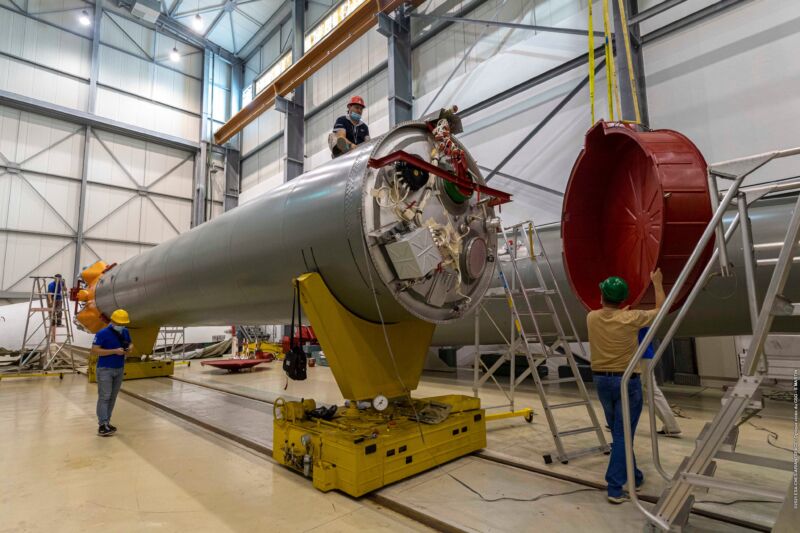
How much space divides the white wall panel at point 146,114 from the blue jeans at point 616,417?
61.3ft

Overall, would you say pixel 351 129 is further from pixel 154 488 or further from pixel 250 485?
pixel 154 488

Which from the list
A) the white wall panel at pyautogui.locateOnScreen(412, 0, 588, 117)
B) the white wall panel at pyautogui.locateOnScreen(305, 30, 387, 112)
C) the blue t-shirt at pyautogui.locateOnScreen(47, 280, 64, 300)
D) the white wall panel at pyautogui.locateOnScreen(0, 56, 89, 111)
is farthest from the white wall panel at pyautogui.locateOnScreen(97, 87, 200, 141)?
the white wall panel at pyautogui.locateOnScreen(412, 0, 588, 117)

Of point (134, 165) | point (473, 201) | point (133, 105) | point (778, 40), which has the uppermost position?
point (133, 105)

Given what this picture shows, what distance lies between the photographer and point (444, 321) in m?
3.38

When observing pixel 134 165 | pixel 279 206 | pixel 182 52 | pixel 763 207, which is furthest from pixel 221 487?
pixel 182 52

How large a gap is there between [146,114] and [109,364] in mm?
15481

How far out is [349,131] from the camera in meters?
4.09

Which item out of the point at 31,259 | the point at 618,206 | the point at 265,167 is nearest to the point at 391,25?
the point at 265,167

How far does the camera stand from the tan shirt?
2.61 m

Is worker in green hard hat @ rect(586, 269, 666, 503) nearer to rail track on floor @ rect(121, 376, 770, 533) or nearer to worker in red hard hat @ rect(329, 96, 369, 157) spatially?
rail track on floor @ rect(121, 376, 770, 533)

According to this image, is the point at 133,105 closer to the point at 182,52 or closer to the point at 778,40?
the point at 182,52

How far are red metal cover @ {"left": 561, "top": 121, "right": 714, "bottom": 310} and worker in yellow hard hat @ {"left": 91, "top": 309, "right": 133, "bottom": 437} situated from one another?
4.54 metres

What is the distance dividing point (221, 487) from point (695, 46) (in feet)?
27.9

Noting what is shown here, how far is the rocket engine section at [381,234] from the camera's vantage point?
2980 mm
